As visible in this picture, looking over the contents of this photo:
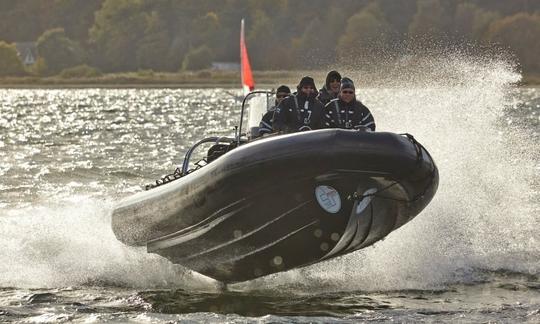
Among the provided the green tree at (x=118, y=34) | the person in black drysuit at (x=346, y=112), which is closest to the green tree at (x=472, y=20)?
the green tree at (x=118, y=34)

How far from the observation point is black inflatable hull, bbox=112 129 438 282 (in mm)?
9297

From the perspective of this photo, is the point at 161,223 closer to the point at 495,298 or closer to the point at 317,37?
the point at 495,298

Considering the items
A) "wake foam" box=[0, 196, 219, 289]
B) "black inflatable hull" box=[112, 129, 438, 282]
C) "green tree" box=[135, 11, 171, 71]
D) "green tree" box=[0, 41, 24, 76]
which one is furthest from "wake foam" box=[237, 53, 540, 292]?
"green tree" box=[135, 11, 171, 71]

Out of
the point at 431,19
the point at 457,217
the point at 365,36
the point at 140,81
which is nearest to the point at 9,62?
the point at 140,81

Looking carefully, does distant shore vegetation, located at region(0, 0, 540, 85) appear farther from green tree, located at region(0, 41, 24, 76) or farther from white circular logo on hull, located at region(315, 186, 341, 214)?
white circular logo on hull, located at region(315, 186, 341, 214)

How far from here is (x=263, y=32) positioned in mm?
129375

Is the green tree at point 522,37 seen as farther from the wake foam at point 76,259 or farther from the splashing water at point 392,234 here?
the wake foam at point 76,259

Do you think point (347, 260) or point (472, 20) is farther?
point (472, 20)

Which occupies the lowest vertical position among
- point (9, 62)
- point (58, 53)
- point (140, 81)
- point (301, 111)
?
point (301, 111)

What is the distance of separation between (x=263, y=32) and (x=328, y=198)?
120841 millimetres

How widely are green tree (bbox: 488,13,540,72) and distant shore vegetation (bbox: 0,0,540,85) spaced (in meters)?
0.28

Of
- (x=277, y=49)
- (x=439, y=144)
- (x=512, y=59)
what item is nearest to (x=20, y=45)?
(x=277, y=49)

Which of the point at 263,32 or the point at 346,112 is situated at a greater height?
the point at 263,32

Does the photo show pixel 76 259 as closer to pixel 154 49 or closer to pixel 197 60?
pixel 197 60
